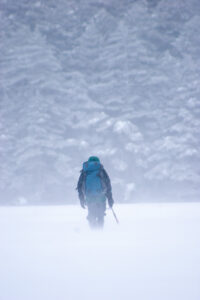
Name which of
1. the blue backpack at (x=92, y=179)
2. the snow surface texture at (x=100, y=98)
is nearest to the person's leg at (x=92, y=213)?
the blue backpack at (x=92, y=179)

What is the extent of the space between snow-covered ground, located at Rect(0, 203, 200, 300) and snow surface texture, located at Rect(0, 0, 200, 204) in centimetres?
1594

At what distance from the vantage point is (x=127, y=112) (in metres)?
25.3

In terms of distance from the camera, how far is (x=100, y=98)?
26328mm

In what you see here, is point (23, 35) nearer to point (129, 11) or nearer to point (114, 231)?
point (129, 11)

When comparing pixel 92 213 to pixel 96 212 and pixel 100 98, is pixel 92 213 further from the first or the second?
pixel 100 98

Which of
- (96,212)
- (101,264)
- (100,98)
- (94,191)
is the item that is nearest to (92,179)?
(94,191)

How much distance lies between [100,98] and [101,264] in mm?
21915

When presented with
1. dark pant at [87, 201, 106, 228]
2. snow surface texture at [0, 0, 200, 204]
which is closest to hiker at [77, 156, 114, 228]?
dark pant at [87, 201, 106, 228]

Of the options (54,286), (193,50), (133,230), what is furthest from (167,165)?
(54,286)

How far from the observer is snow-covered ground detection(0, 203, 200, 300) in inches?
151

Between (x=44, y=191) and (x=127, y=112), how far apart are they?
7825 millimetres

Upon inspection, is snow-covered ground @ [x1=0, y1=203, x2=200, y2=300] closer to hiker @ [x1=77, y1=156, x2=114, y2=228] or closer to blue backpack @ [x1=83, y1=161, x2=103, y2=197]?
hiker @ [x1=77, y1=156, x2=114, y2=228]

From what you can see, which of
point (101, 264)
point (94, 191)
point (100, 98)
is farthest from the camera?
point (100, 98)

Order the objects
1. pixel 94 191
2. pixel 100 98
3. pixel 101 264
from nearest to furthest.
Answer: pixel 101 264 → pixel 94 191 → pixel 100 98
